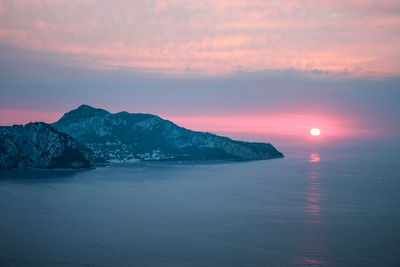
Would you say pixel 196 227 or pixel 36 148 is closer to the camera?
pixel 196 227

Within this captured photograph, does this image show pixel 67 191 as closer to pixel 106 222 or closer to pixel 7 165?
pixel 106 222

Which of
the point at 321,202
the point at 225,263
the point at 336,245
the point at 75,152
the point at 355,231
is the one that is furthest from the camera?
the point at 75,152

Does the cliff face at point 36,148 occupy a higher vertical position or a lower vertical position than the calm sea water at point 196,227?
higher

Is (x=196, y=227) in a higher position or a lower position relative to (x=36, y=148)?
lower

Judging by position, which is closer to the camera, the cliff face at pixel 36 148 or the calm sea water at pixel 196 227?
the calm sea water at pixel 196 227

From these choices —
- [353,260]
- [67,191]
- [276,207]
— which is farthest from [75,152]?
[353,260]
